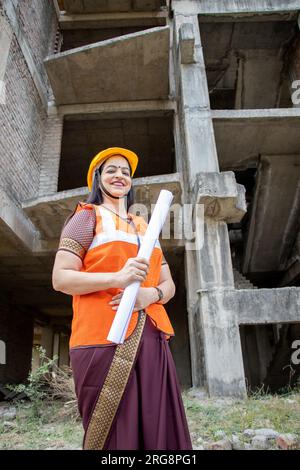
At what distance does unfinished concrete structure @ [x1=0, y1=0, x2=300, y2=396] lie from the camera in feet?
18.1

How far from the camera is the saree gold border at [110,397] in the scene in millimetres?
1294

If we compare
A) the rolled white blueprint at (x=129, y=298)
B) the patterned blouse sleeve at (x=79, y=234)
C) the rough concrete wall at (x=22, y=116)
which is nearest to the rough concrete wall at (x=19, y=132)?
the rough concrete wall at (x=22, y=116)

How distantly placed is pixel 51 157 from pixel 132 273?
7011 mm

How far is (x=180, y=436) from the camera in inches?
53.5

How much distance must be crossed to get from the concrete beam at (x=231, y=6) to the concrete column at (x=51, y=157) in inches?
152

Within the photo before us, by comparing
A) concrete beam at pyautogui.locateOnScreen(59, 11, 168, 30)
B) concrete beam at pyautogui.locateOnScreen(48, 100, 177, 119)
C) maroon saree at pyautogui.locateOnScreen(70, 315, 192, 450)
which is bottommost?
maroon saree at pyautogui.locateOnScreen(70, 315, 192, 450)

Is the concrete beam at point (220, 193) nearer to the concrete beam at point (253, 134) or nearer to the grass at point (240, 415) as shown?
the concrete beam at point (253, 134)

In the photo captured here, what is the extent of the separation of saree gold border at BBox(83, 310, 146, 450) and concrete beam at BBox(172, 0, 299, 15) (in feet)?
28.4

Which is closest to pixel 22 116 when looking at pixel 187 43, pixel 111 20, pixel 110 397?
pixel 187 43

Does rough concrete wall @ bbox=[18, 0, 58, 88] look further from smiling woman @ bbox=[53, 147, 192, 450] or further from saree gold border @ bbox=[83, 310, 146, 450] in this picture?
saree gold border @ bbox=[83, 310, 146, 450]

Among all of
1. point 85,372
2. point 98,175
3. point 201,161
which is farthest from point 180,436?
point 201,161

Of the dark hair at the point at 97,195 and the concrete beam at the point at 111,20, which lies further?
the concrete beam at the point at 111,20

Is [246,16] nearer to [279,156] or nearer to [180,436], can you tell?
[279,156]

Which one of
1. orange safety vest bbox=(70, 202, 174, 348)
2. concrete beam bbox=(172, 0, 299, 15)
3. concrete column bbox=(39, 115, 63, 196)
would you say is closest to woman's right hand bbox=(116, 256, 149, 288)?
orange safety vest bbox=(70, 202, 174, 348)
